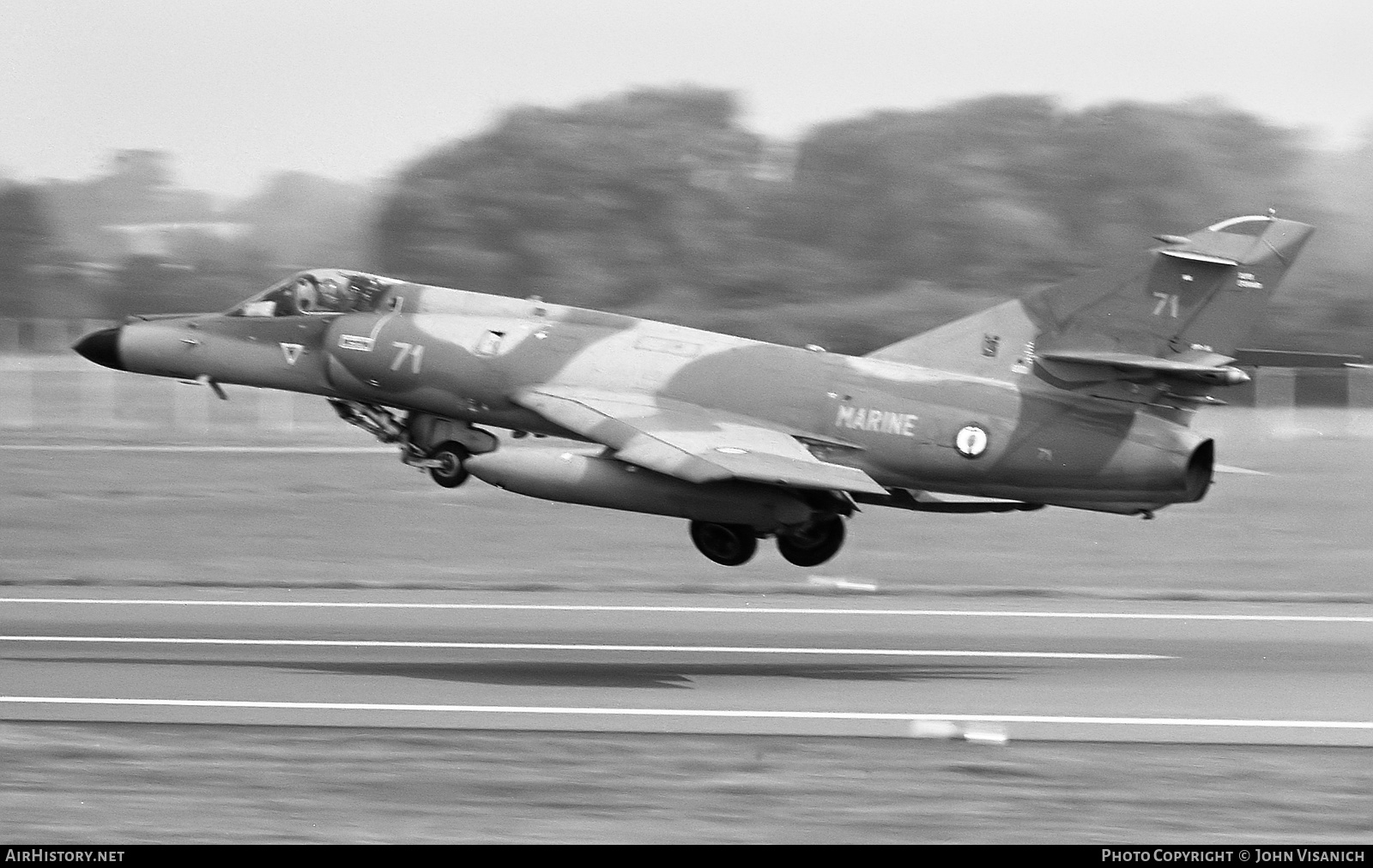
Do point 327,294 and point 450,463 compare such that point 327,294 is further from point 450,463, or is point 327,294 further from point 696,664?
point 696,664

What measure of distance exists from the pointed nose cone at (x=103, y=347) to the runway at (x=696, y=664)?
2.99 metres

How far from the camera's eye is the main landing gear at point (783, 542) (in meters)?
17.5

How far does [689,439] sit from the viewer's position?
52.4 ft

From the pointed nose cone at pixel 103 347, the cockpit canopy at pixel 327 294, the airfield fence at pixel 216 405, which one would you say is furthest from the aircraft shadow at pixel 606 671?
the airfield fence at pixel 216 405

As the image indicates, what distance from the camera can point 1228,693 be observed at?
1534 centimetres

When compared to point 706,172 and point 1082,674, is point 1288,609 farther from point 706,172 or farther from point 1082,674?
point 706,172

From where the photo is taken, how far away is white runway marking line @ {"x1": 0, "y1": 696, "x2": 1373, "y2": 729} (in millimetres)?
13898

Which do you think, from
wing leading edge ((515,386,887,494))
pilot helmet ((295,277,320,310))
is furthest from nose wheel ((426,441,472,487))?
pilot helmet ((295,277,320,310))

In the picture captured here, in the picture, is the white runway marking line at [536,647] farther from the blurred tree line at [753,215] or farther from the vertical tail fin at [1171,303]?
the blurred tree line at [753,215]

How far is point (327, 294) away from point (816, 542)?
6.13m

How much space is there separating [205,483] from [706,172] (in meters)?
30.9

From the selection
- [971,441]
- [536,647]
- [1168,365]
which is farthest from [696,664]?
[1168,365]

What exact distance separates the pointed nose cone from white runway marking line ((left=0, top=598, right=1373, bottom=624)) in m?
3.38

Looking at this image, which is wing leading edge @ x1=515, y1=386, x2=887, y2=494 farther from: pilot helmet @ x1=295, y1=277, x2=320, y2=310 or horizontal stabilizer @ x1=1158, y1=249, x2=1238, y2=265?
horizontal stabilizer @ x1=1158, y1=249, x2=1238, y2=265
